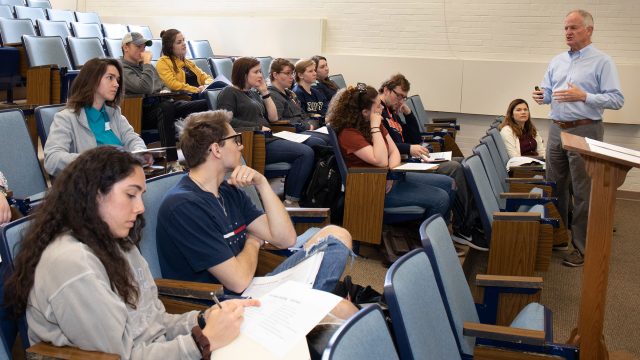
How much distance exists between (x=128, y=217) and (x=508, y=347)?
1087 millimetres

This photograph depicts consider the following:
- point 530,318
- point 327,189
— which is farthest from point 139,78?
point 530,318

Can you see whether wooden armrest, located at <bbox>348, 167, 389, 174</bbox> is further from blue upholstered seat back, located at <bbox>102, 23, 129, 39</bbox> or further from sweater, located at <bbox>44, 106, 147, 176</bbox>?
blue upholstered seat back, located at <bbox>102, 23, 129, 39</bbox>

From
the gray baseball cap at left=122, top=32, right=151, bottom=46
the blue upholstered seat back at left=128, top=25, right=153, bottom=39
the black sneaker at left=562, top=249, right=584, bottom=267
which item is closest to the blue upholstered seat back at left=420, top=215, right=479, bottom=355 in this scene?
the black sneaker at left=562, top=249, right=584, bottom=267

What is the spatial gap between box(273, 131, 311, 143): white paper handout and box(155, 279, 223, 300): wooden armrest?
97.7 inches

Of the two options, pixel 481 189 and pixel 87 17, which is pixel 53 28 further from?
pixel 481 189

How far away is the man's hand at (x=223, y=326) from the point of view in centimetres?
156

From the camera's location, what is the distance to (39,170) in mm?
3084

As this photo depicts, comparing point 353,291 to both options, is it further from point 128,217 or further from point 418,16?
point 418,16

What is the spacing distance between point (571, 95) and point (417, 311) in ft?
9.52

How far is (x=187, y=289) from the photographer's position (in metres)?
1.97

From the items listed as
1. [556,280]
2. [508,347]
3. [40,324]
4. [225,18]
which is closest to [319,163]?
[556,280]

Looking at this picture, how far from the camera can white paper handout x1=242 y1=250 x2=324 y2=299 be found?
6.79 ft

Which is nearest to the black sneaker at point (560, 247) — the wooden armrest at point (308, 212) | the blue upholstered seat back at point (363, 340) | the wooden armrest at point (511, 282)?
the wooden armrest at point (308, 212)

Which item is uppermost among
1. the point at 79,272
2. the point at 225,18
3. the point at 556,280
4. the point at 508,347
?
the point at 225,18
